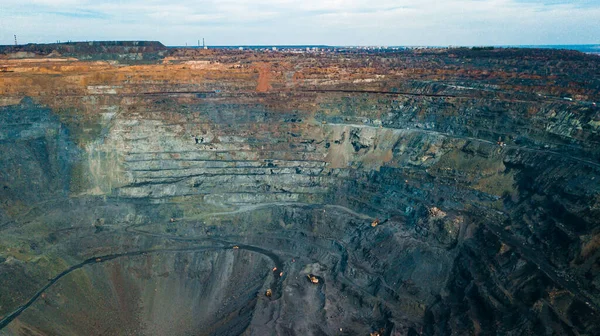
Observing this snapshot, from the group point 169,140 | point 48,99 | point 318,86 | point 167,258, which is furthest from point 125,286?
point 318,86

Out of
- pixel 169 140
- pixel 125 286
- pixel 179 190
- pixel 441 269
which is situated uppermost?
pixel 169 140

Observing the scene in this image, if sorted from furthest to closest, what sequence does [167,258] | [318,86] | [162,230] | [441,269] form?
1. [318,86]
2. [162,230]
3. [167,258]
4. [441,269]

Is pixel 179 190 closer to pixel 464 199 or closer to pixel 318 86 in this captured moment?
pixel 318 86

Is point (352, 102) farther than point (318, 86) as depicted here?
No

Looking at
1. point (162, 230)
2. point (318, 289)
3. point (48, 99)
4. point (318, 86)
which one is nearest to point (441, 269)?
point (318, 289)

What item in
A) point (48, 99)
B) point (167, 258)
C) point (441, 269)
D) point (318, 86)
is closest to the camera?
point (441, 269)

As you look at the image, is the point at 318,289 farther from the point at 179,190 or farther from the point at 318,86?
the point at 318,86

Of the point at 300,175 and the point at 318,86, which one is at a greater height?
the point at 318,86
